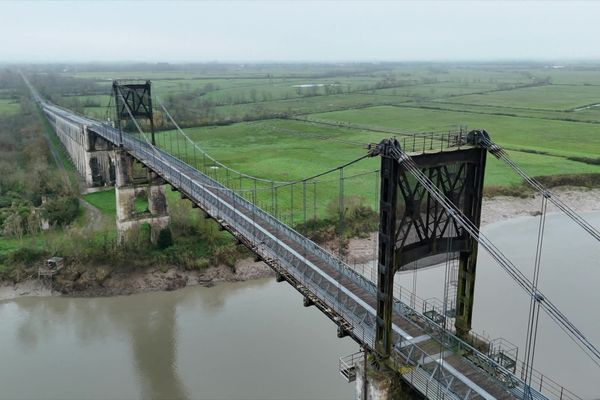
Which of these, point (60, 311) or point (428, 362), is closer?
point (428, 362)

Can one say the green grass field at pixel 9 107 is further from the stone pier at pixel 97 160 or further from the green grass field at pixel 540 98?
the green grass field at pixel 540 98

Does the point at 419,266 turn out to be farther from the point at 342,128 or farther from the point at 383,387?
the point at 342,128

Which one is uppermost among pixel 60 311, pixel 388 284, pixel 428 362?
pixel 388 284

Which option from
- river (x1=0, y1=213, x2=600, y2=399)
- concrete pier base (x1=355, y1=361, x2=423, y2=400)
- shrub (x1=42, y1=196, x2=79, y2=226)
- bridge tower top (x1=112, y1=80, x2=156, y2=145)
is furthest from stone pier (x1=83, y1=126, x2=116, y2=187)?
concrete pier base (x1=355, y1=361, x2=423, y2=400)

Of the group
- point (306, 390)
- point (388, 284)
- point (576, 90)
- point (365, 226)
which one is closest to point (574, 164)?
point (365, 226)

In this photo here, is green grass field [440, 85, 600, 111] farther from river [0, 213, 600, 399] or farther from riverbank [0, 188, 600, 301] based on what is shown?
riverbank [0, 188, 600, 301]

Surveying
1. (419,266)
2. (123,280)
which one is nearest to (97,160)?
(123,280)

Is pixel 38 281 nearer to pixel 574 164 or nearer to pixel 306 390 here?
pixel 306 390
